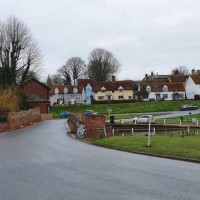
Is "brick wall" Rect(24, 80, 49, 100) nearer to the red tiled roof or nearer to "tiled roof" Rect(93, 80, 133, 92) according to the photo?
"tiled roof" Rect(93, 80, 133, 92)

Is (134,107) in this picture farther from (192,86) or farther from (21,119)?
(21,119)

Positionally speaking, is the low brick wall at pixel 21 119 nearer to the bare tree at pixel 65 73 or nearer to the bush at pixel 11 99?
the bush at pixel 11 99

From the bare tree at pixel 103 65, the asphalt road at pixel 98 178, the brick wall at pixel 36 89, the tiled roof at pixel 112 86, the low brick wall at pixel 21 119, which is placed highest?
the bare tree at pixel 103 65

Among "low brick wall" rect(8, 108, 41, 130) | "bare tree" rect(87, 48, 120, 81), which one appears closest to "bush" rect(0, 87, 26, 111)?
"low brick wall" rect(8, 108, 41, 130)

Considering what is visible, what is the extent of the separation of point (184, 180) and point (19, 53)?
59.4m

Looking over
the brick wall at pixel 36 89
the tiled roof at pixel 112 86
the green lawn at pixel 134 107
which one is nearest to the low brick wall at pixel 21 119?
the green lawn at pixel 134 107

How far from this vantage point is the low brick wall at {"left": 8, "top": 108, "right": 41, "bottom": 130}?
4342 cm

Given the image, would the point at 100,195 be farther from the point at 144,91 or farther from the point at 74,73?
the point at 74,73

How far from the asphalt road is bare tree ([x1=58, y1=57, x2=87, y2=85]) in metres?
114

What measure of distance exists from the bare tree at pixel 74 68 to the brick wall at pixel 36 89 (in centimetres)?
4520

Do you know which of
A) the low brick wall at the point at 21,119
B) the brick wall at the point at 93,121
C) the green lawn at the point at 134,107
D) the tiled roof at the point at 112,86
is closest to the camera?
the low brick wall at the point at 21,119

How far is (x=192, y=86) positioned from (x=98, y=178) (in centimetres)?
9222

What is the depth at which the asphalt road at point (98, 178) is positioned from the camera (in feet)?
34.4

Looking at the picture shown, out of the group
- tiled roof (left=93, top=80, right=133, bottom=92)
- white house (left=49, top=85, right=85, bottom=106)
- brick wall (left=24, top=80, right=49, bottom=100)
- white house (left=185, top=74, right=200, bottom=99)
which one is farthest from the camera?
white house (left=49, top=85, right=85, bottom=106)
